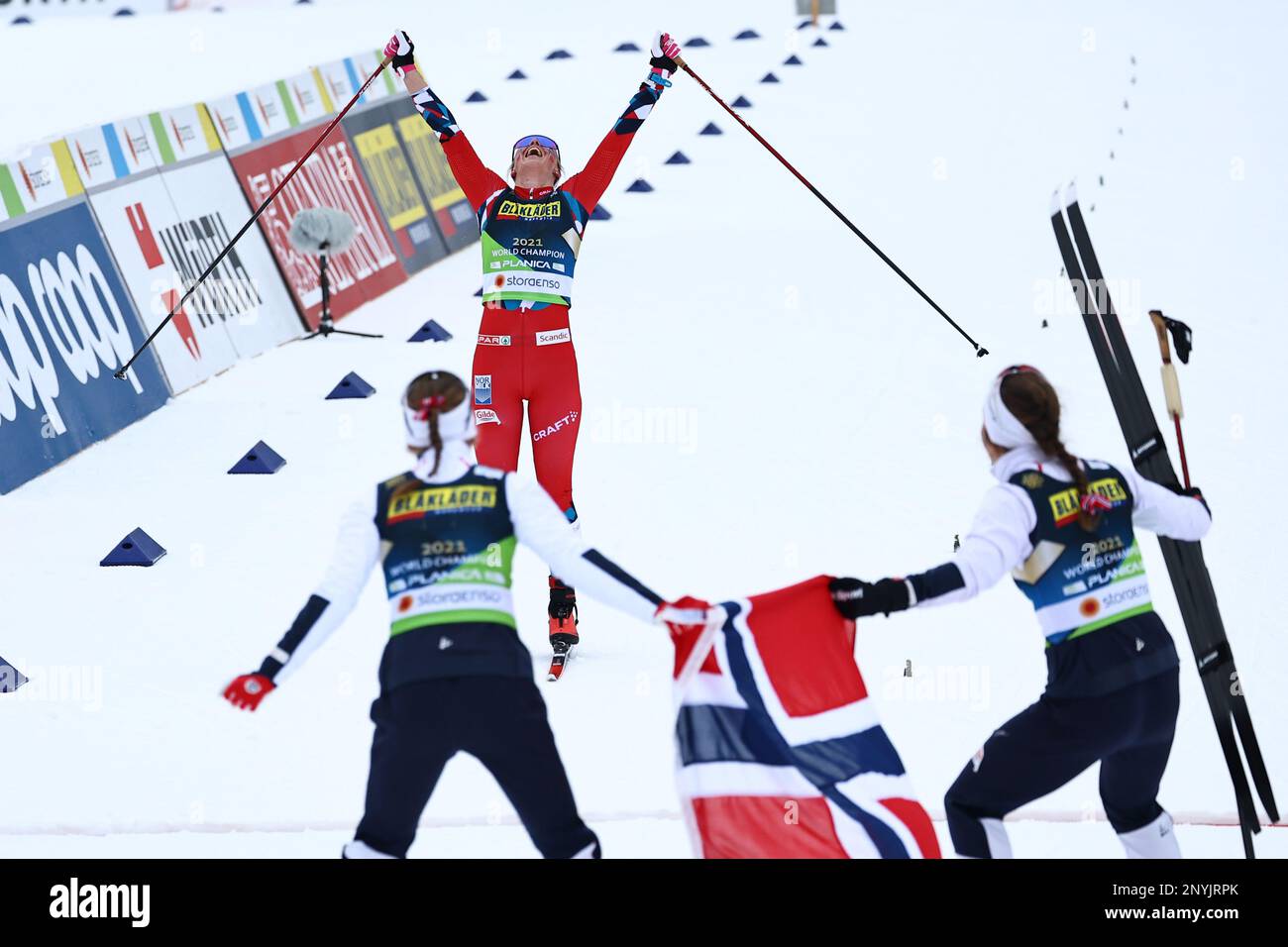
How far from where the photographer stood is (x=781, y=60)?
75.9 feet

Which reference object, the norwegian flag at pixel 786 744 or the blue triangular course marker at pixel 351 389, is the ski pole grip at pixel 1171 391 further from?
the blue triangular course marker at pixel 351 389

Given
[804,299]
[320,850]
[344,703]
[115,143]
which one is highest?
[115,143]

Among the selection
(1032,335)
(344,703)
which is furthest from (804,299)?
(344,703)

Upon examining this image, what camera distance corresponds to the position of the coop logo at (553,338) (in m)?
7.22

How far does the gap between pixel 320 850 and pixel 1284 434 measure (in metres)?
6.49

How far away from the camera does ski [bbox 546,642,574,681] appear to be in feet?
22.4

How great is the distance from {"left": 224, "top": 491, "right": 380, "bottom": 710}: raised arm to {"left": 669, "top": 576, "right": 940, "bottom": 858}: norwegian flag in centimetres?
91

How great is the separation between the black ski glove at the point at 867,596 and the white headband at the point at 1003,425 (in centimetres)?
53

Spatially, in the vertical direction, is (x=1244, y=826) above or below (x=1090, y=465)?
below

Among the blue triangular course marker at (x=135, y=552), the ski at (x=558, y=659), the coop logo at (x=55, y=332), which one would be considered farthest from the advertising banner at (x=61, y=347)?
the ski at (x=558, y=659)

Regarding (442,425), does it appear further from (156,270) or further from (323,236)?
(323,236)

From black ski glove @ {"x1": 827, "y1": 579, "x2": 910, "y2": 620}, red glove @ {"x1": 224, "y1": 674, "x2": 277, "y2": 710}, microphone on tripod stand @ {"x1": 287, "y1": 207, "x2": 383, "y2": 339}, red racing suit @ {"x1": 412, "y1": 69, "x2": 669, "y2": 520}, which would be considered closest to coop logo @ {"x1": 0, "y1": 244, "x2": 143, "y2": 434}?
microphone on tripod stand @ {"x1": 287, "y1": 207, "x2": 383, "y2": 339}

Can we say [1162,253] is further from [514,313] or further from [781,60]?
[781,60]
